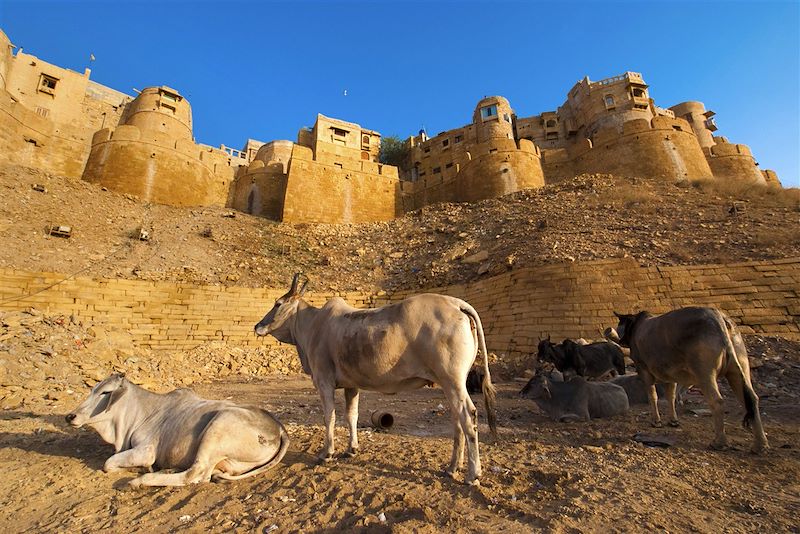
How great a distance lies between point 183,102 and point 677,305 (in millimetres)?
38845

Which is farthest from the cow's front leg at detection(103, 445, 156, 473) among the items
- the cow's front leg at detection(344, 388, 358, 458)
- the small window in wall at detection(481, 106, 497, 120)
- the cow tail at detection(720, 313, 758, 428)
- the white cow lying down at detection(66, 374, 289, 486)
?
the small window in wall at detection(481, 106, 497, 120)

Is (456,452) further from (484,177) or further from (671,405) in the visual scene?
(484,177)

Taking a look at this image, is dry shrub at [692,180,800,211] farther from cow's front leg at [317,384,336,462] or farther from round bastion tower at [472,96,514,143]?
cow's front leg at [317,384,336,462]

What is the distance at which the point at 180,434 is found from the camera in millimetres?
3539

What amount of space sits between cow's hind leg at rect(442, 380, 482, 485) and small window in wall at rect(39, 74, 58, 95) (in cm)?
4314

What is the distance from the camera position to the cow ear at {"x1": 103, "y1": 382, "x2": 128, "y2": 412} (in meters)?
3.91

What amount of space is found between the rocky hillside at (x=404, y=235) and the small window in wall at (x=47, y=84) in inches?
617

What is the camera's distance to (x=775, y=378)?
7.97 meters

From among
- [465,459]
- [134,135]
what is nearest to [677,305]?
[465,459]

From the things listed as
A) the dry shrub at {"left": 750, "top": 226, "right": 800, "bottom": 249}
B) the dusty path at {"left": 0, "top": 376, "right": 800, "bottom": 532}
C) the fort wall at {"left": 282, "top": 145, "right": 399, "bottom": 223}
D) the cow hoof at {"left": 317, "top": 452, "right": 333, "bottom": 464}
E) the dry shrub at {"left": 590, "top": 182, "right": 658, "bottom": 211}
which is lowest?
the dusty path at {"left": 0, "top": 376, "right": 800, "bottom": 532}

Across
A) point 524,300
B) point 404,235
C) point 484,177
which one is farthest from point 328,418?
point 484,177

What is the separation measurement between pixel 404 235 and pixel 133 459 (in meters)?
20.0

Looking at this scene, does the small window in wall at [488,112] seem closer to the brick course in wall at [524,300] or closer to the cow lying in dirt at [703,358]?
the brick course in wall at [524,300]

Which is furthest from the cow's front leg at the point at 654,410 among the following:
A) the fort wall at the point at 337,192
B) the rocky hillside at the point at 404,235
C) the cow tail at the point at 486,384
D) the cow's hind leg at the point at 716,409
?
the fort wall at the point at 337,192
